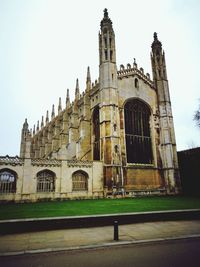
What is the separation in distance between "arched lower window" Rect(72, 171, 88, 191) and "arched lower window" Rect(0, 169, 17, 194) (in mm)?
5895

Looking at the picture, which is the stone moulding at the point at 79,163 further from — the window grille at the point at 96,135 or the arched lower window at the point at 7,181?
the arched lower window at the point at 7,181

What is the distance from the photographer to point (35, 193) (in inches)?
752

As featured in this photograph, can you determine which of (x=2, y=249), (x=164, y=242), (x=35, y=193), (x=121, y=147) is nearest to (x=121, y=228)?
(x=164, y=242)

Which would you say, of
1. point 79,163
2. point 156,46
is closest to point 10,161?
point 79,163

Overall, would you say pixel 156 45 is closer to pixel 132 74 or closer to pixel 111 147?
pixel 132 74

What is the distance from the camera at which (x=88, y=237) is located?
21.7ft

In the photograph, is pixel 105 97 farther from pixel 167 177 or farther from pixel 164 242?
pixel 164 242

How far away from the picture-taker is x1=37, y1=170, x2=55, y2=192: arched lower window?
1978 centimetres

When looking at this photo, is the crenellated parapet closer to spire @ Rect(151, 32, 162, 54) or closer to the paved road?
spire @ Rect(151, 32, 162, 54)

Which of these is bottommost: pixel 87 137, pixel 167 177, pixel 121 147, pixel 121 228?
pixel 121 228

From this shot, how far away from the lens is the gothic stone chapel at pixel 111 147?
1966 centimetres

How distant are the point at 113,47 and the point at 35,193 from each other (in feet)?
66.1

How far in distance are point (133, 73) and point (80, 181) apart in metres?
16.1

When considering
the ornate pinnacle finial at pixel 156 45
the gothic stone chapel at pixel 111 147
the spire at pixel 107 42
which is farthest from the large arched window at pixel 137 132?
the ornate pinnacle finial at pixel 156 45
